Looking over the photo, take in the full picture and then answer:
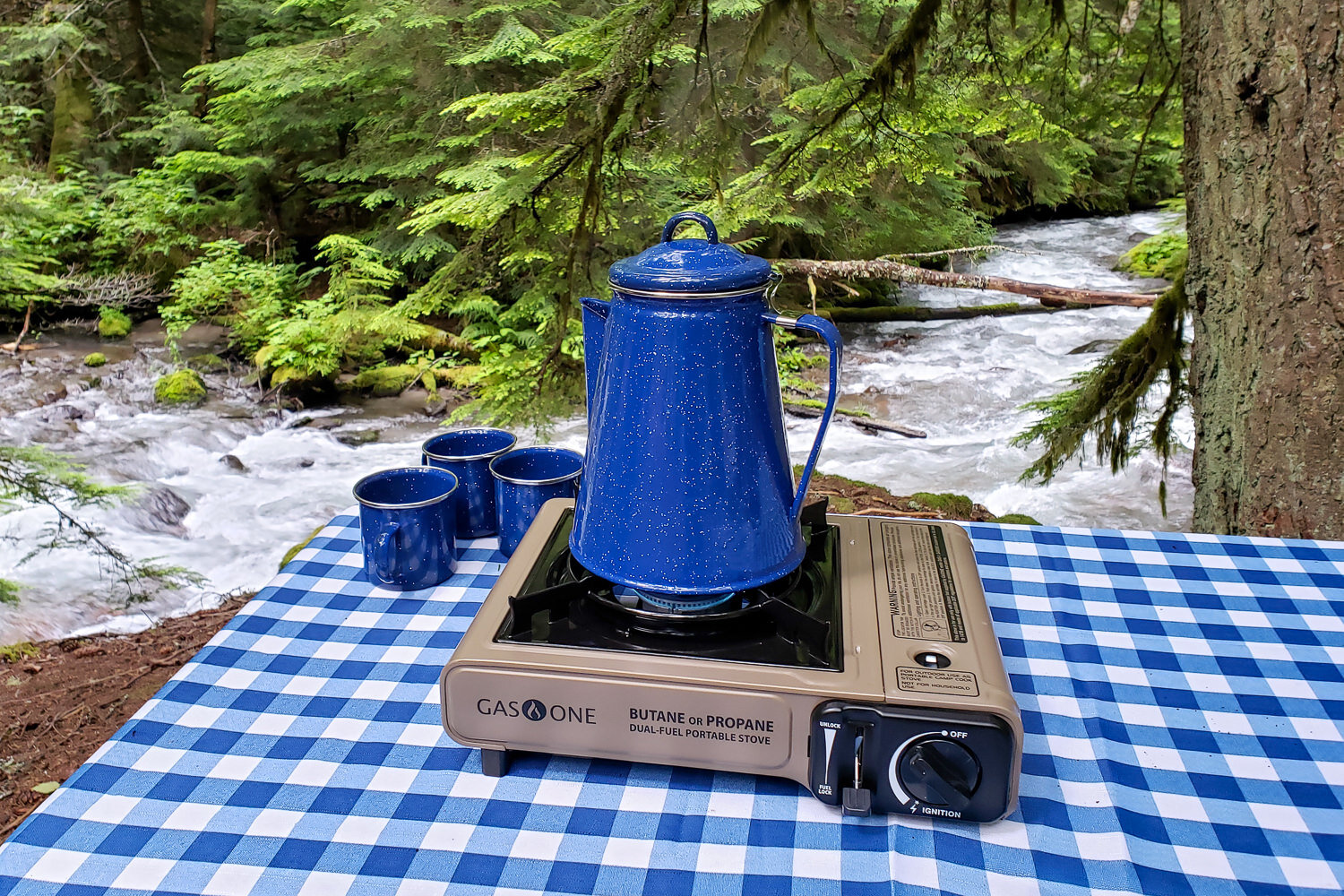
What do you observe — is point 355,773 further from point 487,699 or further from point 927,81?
point 927,81

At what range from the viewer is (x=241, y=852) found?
586 millimetres

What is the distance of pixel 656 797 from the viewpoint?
0.63 meters

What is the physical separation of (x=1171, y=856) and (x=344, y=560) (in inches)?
30.9

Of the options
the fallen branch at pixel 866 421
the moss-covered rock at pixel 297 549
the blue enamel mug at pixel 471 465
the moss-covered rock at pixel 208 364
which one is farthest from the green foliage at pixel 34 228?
the blue enamel mug at pixel 471 465

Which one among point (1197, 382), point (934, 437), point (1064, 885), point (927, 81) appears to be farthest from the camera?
point (934, 437)

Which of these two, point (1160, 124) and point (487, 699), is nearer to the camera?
point (487, 699)

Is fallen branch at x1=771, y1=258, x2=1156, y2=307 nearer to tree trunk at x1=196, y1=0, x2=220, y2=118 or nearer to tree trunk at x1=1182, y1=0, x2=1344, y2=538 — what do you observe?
tree trunk at x1=1182, y1=0, x2=1344, y2=538

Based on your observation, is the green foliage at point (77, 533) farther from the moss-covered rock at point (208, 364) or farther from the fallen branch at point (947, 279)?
the fallen branch at point (947, 279)

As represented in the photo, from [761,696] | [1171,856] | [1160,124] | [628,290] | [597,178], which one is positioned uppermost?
[1160,124]

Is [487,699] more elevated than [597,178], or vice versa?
[597,178]

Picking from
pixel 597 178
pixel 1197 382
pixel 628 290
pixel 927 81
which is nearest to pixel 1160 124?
pixel 927 81

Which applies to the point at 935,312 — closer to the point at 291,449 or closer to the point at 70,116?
the point at 291,449

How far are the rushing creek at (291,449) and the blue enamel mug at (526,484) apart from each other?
2505 mm

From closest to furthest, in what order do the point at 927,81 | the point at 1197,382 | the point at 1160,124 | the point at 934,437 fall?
the point at 1197,382 → the point at 927,81 → the point at 1160,124 → the point at 934,437
